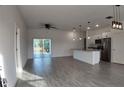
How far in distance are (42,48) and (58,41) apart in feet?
6.12

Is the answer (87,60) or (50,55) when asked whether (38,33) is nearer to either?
(50,55)

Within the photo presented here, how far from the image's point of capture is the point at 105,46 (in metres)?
10.3

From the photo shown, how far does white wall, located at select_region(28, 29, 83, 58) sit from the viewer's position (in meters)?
12.7

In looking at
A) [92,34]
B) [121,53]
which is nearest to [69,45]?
[92,34]

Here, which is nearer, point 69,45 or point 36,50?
point 36,50

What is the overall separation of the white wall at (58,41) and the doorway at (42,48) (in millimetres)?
447

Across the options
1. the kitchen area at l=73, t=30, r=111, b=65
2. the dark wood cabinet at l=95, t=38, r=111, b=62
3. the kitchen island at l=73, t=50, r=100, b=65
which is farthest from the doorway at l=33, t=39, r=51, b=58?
the dark wood cabinet at l=95, t=38, r=111, b=62

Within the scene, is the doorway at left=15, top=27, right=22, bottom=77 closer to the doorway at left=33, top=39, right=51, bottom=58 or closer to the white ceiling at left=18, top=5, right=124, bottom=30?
the white ceiling at left=18, top=5, right=124, bottom=30

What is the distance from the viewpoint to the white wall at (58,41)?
12.7 metres

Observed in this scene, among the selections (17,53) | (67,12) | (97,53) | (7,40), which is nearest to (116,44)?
(97,53)

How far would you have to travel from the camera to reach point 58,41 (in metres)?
13.7

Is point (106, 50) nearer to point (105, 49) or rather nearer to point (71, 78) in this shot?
point (105, 49)

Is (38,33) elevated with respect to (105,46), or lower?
elevated
